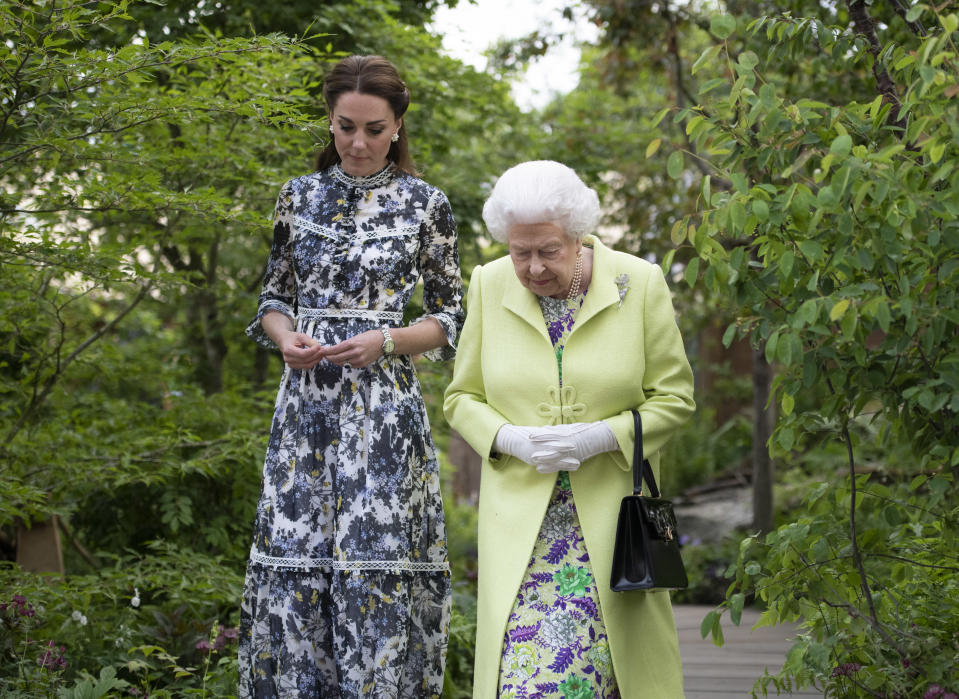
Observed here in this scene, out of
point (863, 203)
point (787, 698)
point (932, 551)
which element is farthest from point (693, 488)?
point (863, 203)

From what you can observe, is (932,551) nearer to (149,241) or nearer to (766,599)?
(766,599)

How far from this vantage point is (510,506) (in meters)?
2.99

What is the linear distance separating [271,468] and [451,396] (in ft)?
1.82

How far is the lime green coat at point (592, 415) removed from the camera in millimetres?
2910

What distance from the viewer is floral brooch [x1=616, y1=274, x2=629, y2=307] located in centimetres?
307

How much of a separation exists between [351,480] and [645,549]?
88cm

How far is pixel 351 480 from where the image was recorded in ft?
10.5

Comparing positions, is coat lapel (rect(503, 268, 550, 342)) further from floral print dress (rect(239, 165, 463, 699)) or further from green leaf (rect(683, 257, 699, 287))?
green leaf (rect(683, 257, 699, 287))

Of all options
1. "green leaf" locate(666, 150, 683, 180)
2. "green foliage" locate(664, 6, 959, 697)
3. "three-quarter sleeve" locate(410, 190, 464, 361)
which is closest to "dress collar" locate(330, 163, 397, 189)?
"three-quarter sleeve" locate(410, 190, 464, 361)

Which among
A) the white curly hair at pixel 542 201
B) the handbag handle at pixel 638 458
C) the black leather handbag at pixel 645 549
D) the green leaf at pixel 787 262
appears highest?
the white curly hair at pixel 542 201

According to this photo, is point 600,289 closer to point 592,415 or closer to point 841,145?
point 592,415

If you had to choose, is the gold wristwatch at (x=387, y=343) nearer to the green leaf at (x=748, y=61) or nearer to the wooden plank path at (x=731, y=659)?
the green leaf at (x=748, y=61)

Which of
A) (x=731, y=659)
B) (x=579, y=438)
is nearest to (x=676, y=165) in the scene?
(x=579, y=438)

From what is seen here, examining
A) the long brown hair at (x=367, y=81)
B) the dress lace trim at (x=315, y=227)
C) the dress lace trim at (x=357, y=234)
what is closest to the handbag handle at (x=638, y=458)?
the dress lace trim at (x=357, y=234)
